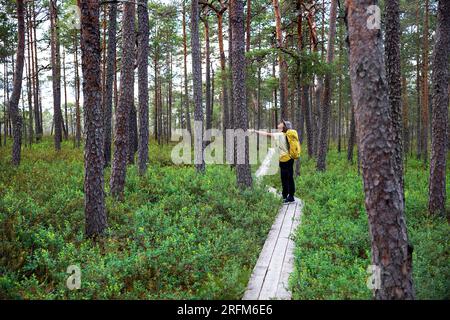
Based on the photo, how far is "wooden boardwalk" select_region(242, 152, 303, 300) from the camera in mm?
5117

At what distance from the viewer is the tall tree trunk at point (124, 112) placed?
9477mm

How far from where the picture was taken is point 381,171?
3861 mm

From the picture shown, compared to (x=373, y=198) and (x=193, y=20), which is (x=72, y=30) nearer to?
(x=193, y=20)

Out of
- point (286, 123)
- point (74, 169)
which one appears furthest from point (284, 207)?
point (74, 169)

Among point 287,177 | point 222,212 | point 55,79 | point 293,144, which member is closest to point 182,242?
point 222,212

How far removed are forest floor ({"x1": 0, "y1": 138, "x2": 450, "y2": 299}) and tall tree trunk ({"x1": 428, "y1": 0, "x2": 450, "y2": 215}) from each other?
2.22 ft

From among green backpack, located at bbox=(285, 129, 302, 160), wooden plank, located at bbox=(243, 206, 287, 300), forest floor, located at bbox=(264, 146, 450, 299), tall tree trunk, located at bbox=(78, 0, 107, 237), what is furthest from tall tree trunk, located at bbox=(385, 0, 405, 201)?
tall tree trunk, located at bbox=(78, 0, 107, 237)

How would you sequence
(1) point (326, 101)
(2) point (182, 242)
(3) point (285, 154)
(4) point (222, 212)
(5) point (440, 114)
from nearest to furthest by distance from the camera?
(2) point (182, 242)
(4) point (222, 212)
(5) point (440, 114)
(3) point (285, 154)
(1) point (326, 101)

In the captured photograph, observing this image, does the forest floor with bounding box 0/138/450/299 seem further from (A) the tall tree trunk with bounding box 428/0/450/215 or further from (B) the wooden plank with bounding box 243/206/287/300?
(A) the tall tree trunk with bounding box 428/0/450/215

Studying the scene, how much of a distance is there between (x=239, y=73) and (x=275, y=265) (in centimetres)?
673

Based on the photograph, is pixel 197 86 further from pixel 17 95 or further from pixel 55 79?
pixel 55 79

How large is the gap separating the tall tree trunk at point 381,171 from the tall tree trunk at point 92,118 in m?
5.33

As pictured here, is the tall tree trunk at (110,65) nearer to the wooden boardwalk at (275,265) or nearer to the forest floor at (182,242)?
the forest floor at (182,242)

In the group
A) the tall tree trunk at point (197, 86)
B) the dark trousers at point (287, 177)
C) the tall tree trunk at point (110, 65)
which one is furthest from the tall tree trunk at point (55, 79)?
the dark trousers at point (287, 177)
